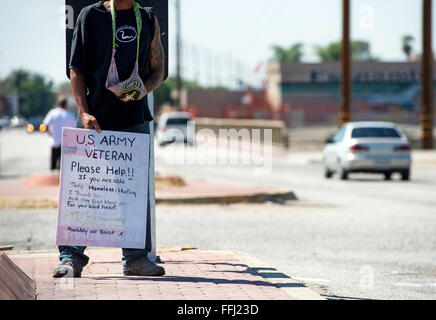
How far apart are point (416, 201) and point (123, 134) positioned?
11.0 m

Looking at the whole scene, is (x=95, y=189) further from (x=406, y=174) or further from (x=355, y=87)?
(x=355, y=87)

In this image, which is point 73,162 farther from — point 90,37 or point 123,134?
point 90,37

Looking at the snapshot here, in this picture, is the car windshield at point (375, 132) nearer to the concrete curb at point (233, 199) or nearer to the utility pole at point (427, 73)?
the concrete curb at point (233, 199)

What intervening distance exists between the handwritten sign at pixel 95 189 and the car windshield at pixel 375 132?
17.5m

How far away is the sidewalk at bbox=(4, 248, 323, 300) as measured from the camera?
5871 millimetres

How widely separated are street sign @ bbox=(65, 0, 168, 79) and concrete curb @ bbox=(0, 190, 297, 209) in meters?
7.77

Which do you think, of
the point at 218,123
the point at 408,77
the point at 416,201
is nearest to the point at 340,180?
the point at 416,201

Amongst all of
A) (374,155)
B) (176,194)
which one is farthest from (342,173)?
(176,194)

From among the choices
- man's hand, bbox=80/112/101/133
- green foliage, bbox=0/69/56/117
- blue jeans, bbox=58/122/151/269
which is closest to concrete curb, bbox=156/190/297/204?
blue jeans, bbox=58/122/151/269

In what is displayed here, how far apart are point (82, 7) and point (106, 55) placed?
0.80 metres

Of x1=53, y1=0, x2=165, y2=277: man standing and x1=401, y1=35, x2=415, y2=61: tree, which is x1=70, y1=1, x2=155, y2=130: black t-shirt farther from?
x1=401, y1=35, x2=415, y2=61: tree

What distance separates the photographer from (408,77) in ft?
321

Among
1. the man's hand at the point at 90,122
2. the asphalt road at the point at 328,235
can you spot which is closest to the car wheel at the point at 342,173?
the asphalt road at the point at 328,235

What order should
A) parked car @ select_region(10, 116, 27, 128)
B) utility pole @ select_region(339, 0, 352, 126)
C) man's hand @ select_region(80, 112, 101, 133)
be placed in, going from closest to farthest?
man's hand @ select_region(80, 112, 101, 133)
parked car @ select_region(10, 116, 27, 128)
utility pole @ select_region(339, 0, 352, 126)
